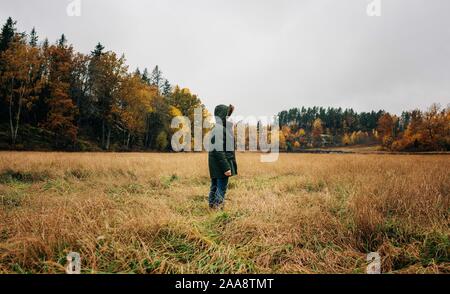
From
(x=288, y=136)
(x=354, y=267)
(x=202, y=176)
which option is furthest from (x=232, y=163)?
(x=288, y=136)

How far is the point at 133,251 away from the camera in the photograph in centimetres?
234

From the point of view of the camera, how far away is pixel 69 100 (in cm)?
2609

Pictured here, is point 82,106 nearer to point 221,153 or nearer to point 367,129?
point 221,153

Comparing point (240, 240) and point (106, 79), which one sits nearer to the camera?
point (240, 240)

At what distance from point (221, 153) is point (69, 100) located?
2904cm

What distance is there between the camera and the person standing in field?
13.6ft

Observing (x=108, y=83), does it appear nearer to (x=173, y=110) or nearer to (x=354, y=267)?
(x=173, y=110)

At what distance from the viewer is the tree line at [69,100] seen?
2405 cm

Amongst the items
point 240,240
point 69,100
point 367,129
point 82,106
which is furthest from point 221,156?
point 367,129

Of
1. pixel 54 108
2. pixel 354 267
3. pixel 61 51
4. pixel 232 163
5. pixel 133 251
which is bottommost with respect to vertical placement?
pixel 354 267

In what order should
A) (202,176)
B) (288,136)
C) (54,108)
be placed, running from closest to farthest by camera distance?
1. (202,176)
2. (54,108)
3. (288,136)

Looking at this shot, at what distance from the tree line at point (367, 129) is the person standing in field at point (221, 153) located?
161ft

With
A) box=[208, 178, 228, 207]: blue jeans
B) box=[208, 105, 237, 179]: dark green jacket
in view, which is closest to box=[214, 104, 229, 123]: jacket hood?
box=[208, 105, 237, 179]: dark green jacket
